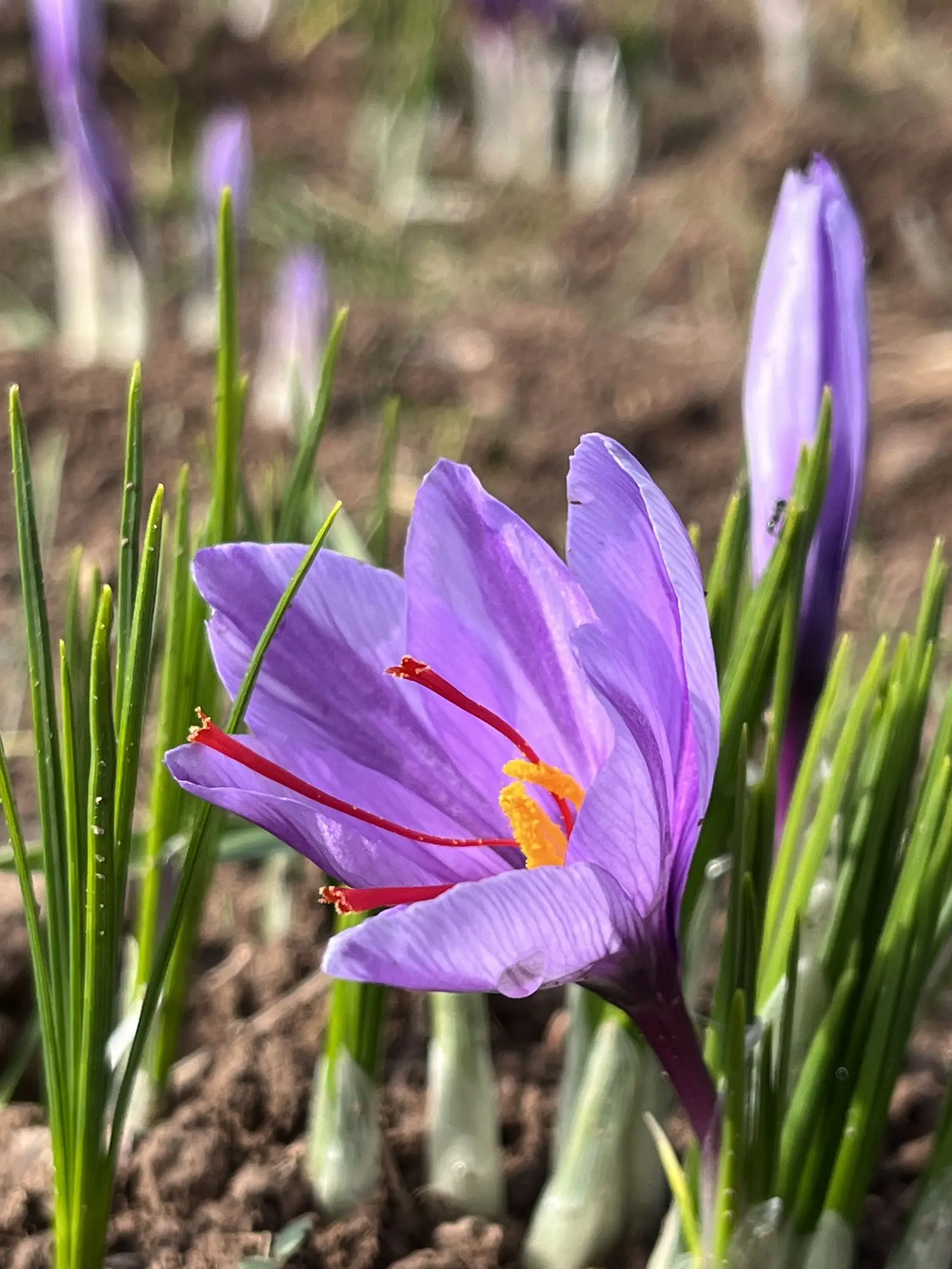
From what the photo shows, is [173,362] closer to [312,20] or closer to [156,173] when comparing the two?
[156,173]

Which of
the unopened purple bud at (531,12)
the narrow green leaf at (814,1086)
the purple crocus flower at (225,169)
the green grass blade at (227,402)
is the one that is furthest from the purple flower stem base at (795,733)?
the unopened purple bud at (531,12)

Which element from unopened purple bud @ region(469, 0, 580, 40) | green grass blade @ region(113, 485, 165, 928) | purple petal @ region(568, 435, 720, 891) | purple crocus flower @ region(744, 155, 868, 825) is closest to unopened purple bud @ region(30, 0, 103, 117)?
unopened purple bud @ region(469, 0, 580, 40)

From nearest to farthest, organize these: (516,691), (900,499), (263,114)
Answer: (516,691) → (900,499) → (263,114)

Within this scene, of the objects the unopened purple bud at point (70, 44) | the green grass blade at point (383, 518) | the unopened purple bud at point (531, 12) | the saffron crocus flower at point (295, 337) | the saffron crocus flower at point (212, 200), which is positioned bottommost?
the green grass blade at point (383, 518)

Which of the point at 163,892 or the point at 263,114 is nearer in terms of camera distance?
the point at 163,892

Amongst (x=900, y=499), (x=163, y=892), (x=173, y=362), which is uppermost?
(x=173, y=362)

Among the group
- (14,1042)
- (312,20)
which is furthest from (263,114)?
(14,1042)

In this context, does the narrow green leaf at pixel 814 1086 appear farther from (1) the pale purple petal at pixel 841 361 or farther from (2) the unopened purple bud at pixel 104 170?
(2) the unopened purple bud at pixel 104 170
